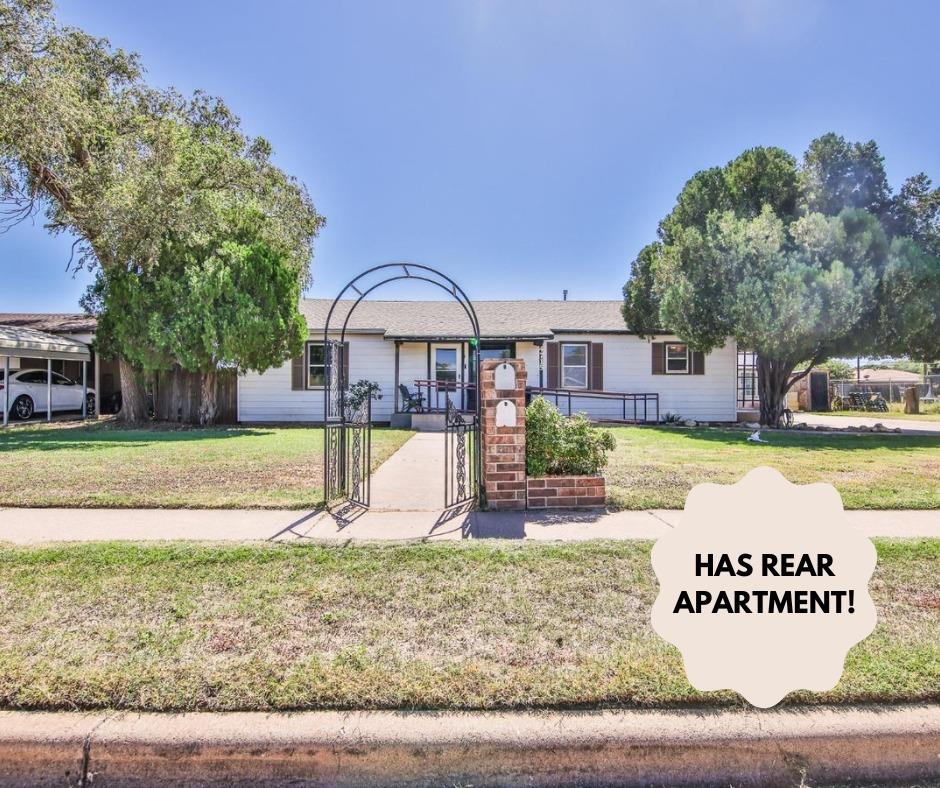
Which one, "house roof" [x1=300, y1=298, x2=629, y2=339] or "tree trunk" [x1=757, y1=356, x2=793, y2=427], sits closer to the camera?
"tree trunk" [x1=757, y1=356, x2=793, y2=427]

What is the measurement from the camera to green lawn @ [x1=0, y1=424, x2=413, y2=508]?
5.43 m

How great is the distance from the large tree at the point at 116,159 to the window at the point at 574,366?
26.2 ft

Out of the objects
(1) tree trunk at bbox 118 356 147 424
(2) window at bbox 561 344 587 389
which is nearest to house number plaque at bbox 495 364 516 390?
(2) window at bbox 561 344 587 389

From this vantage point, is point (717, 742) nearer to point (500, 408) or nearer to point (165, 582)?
point (165, 582)

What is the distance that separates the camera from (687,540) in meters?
2.24

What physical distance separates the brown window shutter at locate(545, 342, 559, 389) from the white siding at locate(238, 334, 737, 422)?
0.33 m

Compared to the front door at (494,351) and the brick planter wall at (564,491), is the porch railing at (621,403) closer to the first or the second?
the front door at (494,351)

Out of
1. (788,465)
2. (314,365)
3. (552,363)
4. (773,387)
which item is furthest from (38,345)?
(773,387)

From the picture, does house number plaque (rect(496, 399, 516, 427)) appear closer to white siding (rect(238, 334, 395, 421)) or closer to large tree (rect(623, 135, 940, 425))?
large tree (rect(623, 135, 940, 425))

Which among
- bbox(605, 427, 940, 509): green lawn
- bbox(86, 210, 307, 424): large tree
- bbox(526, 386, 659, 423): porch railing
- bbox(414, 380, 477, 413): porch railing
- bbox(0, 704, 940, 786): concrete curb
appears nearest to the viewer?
bbox(0, 704, 940, 786): concrete curb

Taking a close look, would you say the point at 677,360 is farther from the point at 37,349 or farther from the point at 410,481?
the point at 37,349

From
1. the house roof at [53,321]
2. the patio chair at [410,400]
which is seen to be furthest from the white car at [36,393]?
the patio chair at [410,400]

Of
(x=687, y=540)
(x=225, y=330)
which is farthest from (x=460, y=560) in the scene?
(x=225, y=330)

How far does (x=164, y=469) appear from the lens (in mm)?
7055
